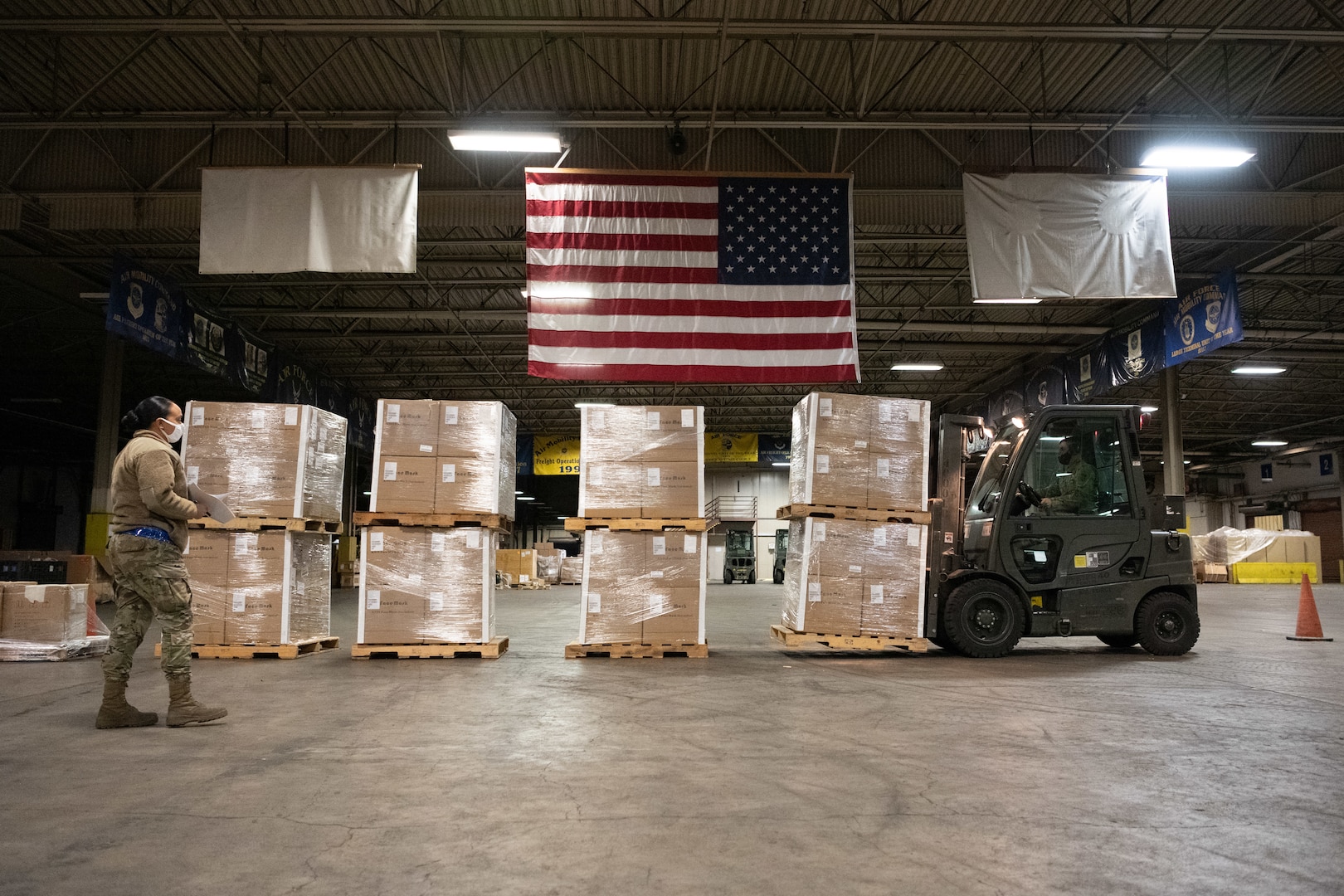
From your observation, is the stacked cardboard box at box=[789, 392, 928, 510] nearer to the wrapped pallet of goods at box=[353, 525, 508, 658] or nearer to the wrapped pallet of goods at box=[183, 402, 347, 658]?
the wrapped pallet of goods at box=[353, 525, 508, 658]

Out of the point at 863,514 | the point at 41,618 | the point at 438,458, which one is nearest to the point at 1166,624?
the point at 863,514

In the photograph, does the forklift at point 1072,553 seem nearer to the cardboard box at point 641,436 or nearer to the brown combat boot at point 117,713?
the cardboard box at point 641,436

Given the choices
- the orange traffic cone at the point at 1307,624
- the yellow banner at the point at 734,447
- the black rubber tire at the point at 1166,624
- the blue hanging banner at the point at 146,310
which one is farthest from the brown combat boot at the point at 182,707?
the yellow banner at the point at 734,447

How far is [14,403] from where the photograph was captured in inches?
1121

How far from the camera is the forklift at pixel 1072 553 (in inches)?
331

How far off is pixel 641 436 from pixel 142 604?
442 centimetres

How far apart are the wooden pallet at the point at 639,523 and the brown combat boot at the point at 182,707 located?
364 centimetres

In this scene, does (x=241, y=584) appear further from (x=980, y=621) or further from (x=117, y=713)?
(x=980, y=621)

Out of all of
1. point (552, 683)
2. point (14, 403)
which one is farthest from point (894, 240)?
point (14, 403)

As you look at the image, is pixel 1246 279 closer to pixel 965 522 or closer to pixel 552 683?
pixel 965 522

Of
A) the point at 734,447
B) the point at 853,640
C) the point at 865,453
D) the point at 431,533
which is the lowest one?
the point at 853,640

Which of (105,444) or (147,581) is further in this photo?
(105,444)

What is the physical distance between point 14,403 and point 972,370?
2987cm

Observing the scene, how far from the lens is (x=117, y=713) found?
5.04 metres
